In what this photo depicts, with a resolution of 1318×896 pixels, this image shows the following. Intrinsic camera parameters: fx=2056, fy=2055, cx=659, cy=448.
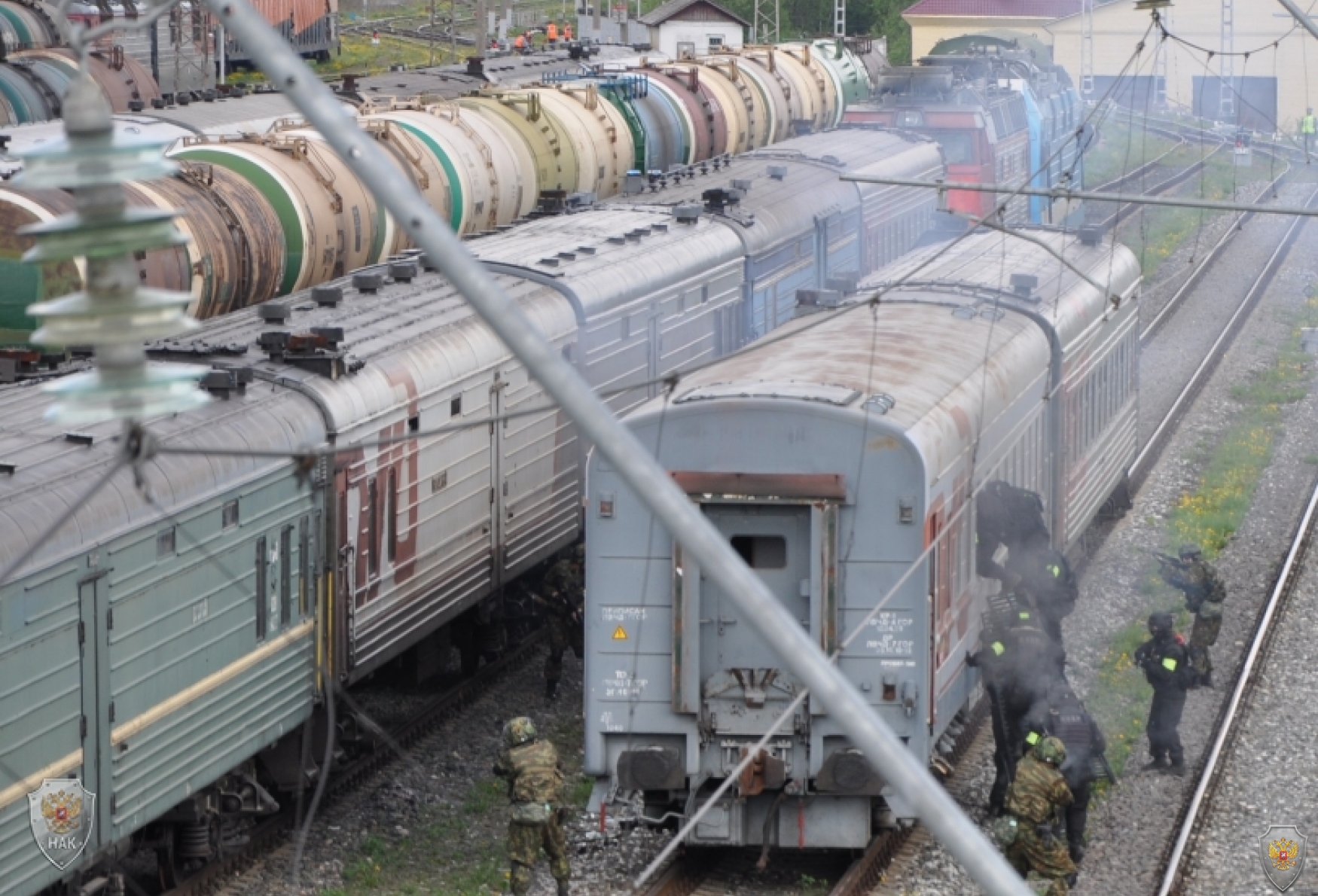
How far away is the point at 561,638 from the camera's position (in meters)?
15.7

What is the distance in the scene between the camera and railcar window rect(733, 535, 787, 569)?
37.3ft

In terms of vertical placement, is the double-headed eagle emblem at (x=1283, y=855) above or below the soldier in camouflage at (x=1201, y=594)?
below

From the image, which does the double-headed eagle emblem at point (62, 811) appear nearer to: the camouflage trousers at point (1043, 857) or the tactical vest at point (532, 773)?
the tactical vest at point (532, 773)

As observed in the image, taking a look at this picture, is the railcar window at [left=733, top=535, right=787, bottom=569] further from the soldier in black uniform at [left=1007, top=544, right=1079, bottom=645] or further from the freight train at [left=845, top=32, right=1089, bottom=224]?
the freight train at [left=845, top=32, right=1089, bottom=224]

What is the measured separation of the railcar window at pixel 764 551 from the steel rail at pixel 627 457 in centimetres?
603

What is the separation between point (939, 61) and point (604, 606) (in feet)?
85.5

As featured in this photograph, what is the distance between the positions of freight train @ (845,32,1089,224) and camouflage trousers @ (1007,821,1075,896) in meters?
17.0

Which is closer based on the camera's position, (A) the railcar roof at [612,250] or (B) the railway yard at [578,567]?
(B) the railway yard at [578,567]

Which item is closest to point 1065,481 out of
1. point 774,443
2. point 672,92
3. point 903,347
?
point 903,347

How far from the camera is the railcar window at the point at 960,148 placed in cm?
3048

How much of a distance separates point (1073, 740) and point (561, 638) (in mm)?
4820

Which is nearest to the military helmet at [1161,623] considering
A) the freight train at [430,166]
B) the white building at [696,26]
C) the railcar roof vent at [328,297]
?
the railcar roof vent at [328,297]

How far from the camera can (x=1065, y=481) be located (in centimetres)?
1622

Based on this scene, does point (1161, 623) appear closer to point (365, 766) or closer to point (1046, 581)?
point (1046, 581)
